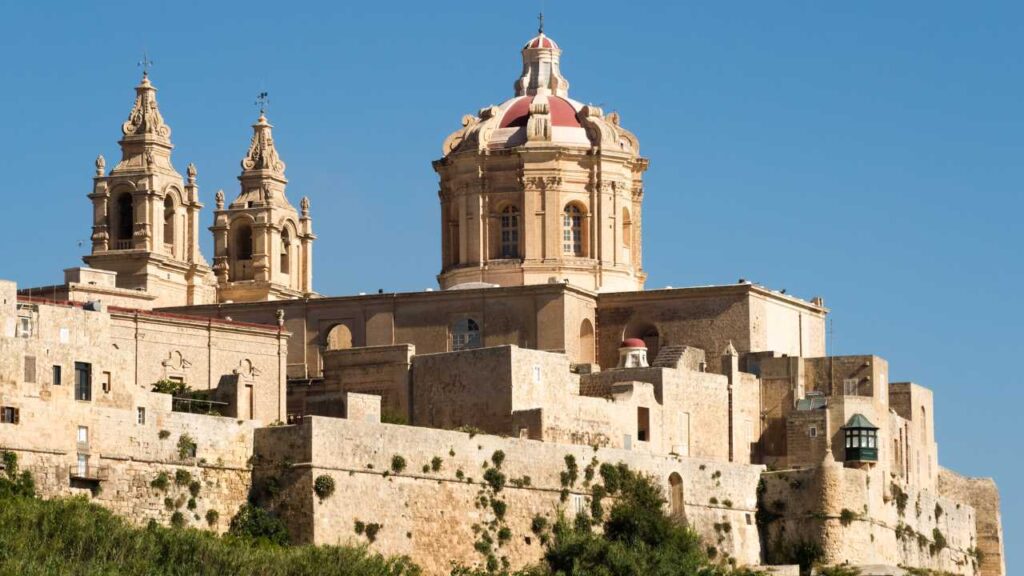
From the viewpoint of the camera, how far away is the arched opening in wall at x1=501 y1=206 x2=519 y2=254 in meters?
84.6

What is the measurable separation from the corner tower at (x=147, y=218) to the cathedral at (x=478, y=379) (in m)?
0.08

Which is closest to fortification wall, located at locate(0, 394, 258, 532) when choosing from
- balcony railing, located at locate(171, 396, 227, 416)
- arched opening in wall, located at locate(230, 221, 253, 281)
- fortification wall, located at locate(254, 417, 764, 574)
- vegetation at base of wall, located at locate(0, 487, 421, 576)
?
fortification wall, located at locate(254, 417, 764, 574)

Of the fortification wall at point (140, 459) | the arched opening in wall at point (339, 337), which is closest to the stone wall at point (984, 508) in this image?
the arched opening in wall at point (339, 337)

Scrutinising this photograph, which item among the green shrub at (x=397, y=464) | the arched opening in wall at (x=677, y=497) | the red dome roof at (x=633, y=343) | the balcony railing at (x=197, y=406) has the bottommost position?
the arched opening in wall at (x=677, y=497)

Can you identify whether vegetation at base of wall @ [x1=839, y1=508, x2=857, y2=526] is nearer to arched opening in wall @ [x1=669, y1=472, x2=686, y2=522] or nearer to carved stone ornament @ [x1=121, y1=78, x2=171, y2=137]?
arched opening in wall @ [x1=669, y1=472, x2=686, y2=522]

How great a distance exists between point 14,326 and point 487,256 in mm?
25120

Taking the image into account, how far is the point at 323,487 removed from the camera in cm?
6400

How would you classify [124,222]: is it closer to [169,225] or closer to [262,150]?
[169,225]

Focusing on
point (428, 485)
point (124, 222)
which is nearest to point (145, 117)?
point (124, 222)

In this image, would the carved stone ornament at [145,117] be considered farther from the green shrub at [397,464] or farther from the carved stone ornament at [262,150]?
the green shrub at [397,464]

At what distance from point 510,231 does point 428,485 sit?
18.7m

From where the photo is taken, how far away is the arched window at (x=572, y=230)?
84500mm

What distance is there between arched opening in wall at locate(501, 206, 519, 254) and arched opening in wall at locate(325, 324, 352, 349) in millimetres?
5054

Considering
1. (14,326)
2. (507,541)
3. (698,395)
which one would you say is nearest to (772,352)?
(698,395)
